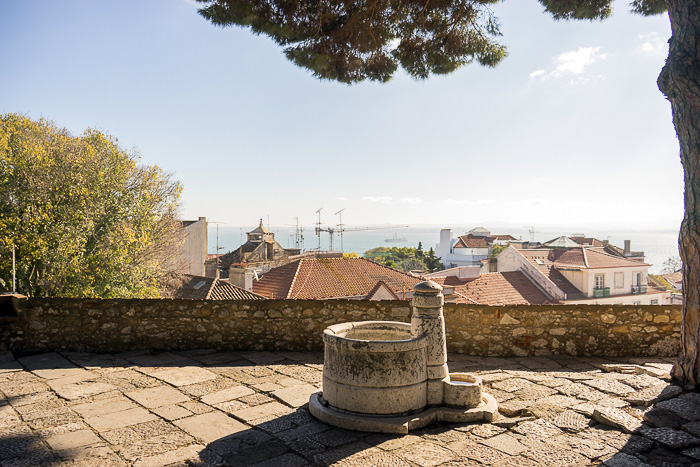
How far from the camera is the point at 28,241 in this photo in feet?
43.2

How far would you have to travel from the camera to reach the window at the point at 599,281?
25.2m

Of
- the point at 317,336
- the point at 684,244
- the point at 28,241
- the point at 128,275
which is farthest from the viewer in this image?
the point at 128,275

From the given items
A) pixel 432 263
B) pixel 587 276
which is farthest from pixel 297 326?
pixel 432 263

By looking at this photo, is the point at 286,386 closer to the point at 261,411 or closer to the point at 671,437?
the point at 261,411

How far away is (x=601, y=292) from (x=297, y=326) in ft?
75.5

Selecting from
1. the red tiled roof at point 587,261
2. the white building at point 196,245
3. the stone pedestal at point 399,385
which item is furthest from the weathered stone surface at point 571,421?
the white building at point 196,245

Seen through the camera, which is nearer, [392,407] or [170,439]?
[170,439]

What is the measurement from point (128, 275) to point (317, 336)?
10.9 metres

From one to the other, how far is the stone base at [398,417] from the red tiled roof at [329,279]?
1454 cm

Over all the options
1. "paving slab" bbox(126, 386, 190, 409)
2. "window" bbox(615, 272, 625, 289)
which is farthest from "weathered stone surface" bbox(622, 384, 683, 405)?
"window" bbox(615, 272, 625, 289)

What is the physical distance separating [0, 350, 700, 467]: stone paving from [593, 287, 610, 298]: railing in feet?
67.8

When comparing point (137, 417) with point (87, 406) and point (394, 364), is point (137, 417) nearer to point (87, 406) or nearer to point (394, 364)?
point (87, 406)

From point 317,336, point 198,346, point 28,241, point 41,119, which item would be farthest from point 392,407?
point 41,119

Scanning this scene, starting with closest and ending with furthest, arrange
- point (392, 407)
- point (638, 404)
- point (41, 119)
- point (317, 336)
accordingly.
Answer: point (392, 407) → point (638, 404) → point (317, 336) → point (41, 119)
